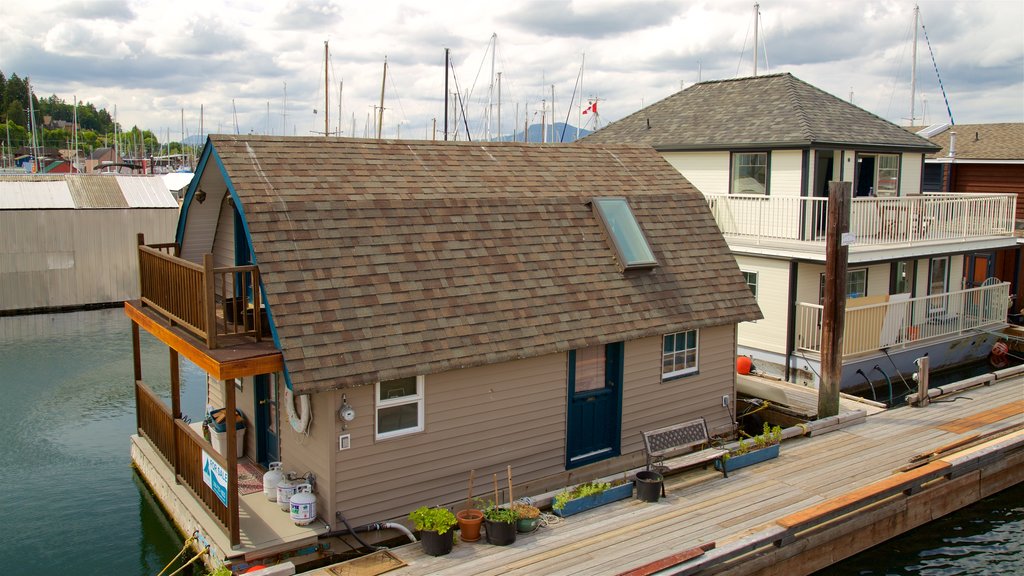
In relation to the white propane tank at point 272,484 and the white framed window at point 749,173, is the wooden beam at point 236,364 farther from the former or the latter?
the white framed window at point 749,173

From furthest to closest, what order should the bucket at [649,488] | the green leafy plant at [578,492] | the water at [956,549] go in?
the water at [956,549] → the bucket at [649,488] → the green leafy plant at [578,492]

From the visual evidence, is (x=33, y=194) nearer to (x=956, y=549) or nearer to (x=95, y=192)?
(x=95, y=192)

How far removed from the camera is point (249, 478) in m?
12.3

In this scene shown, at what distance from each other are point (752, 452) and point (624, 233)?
405cm

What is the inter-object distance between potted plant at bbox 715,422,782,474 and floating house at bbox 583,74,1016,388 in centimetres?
604

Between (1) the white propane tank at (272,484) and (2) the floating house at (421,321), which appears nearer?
(2) the floating house at (421,321)

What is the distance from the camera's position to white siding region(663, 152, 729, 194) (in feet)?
72.7

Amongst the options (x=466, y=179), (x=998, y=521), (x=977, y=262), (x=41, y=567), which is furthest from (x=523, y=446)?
(x=977, y=262)

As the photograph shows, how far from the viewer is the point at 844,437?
14.6 meters

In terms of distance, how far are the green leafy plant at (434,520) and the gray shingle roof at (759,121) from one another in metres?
14.1

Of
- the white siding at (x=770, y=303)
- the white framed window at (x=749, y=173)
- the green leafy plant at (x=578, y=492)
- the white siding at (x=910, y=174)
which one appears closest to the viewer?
the green leafy plant at (x=578, y=492)

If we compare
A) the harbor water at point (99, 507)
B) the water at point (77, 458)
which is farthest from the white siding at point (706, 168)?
the water at point (77, 458)

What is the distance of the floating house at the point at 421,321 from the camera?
33.5ft

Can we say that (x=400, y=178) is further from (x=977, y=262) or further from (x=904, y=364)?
(x=977, y=262)
